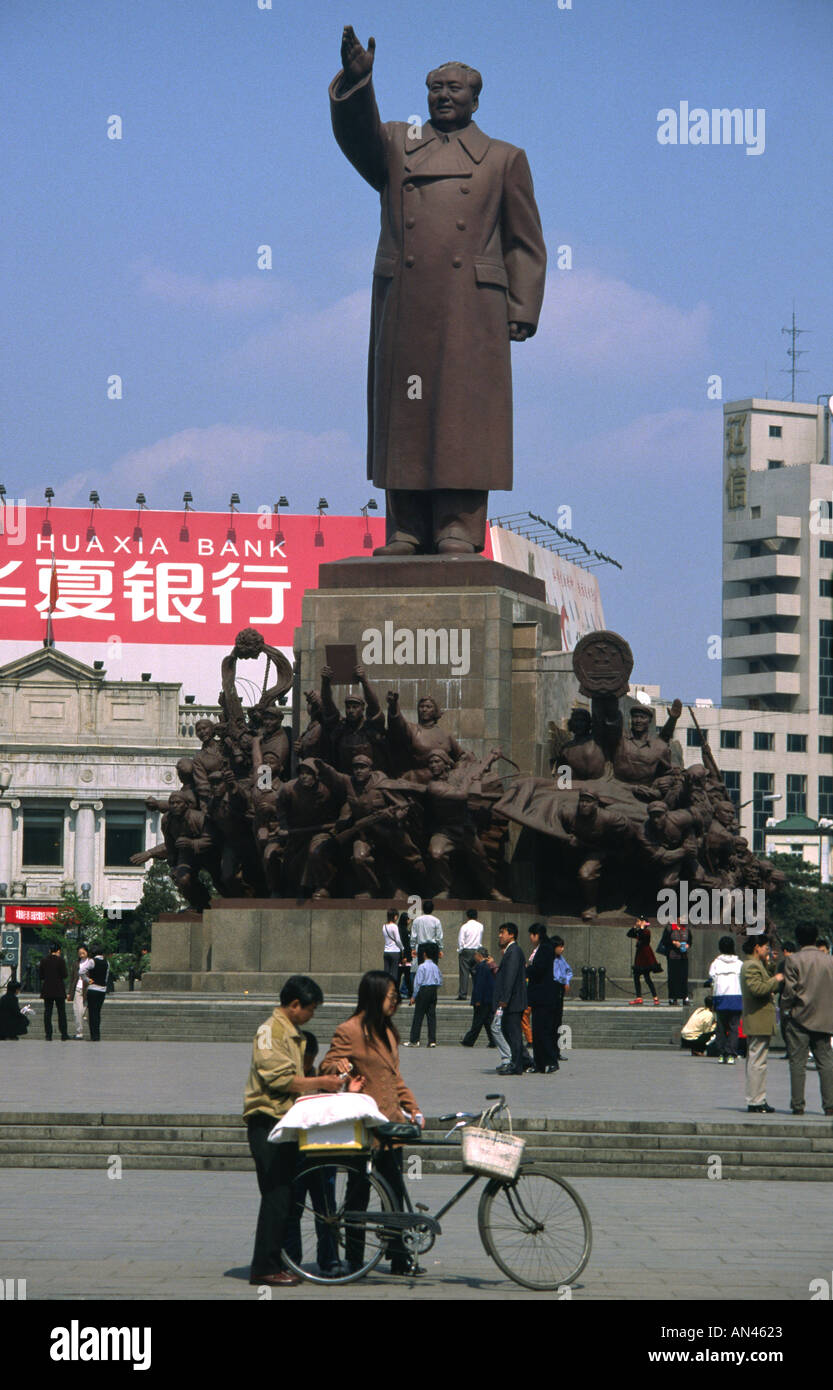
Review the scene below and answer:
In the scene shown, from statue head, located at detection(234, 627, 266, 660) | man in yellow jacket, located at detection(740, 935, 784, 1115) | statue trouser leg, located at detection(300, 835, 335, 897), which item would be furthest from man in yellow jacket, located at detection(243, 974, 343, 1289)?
statue head, located at detection(234, 627, 266, 660)

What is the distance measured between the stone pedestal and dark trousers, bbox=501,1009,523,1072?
9.17 metres

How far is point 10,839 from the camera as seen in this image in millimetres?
83812

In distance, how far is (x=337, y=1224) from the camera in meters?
11.4

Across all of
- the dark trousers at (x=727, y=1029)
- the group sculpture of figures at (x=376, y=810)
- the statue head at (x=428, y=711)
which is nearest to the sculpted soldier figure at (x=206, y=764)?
the group sculpture of figures at (x=376, y=810)

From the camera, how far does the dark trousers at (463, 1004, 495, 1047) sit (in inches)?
982

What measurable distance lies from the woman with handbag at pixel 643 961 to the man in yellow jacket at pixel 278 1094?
17570mm

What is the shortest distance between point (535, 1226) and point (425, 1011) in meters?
14.1

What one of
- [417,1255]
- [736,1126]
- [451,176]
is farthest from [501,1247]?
[451,176]

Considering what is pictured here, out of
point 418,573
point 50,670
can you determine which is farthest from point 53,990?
point 50,670

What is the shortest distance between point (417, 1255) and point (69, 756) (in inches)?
2884

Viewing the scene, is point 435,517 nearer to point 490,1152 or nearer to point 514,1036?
point 514,1036

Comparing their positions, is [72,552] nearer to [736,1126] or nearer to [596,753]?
[596,753]

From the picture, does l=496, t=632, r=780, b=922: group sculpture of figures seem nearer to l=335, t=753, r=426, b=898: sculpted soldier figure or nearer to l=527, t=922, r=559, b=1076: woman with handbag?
l=335, t=753, r=426, b=898: sculpted soldier figure

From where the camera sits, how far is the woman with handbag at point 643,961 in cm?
2902
